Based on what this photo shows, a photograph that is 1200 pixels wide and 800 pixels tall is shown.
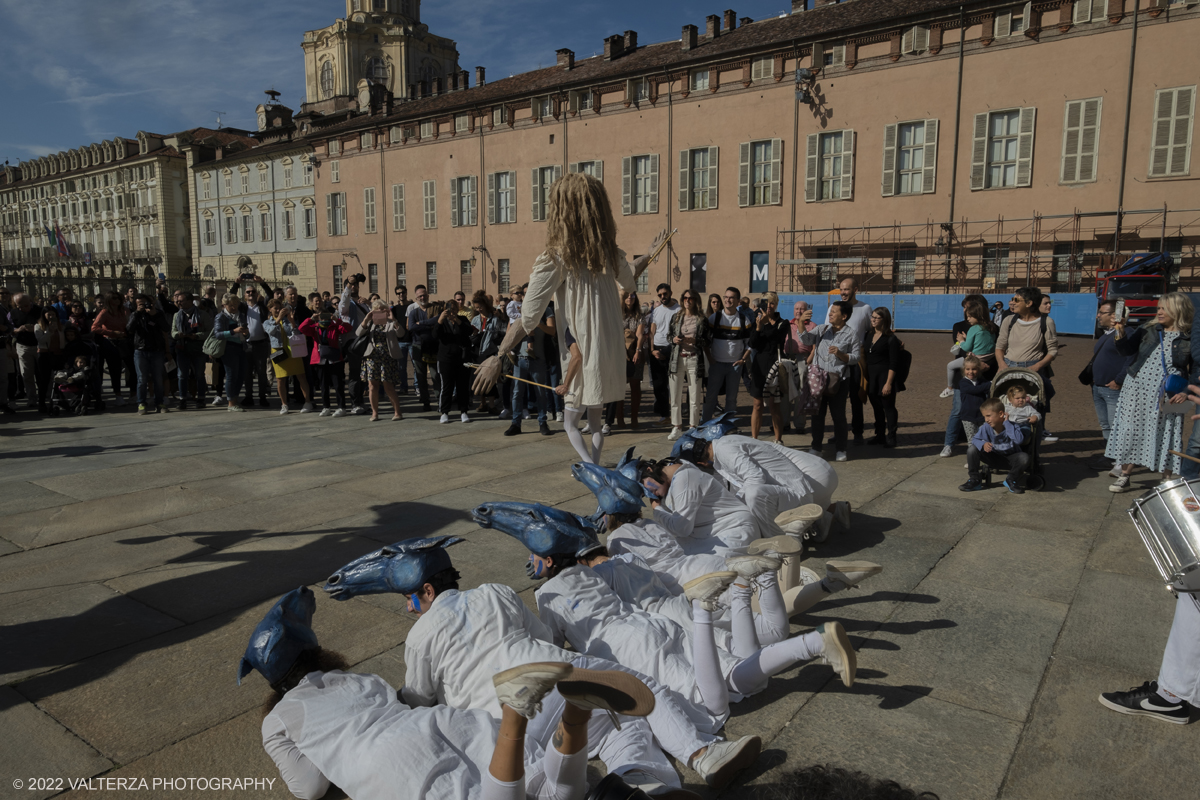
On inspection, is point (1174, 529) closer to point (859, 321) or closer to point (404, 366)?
point (859, 321)

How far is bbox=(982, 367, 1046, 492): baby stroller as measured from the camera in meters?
6.14

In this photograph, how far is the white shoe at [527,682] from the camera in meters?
1.90

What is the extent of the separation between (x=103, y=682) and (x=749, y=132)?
98.9 ft

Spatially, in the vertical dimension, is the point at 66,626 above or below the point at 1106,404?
below

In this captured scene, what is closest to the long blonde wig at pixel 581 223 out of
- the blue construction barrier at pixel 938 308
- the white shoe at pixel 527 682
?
the white shoe at pixel 527 682

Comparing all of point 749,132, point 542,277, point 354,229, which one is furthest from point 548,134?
point 542,277

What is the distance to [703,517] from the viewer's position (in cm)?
426

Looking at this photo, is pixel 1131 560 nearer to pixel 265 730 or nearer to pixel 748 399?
pixel 265 730

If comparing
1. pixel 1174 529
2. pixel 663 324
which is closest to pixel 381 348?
pixel 663 324

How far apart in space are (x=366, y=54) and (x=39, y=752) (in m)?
69.7

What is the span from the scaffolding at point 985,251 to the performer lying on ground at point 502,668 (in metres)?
26.9

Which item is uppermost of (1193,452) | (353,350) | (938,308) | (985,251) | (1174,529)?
(985,251)

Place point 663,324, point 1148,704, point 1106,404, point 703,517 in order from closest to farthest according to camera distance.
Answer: point 1148,704, point 703,517, point 1106,404, point 663,324

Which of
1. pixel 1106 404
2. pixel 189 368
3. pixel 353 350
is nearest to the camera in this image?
pixel 1106 404
